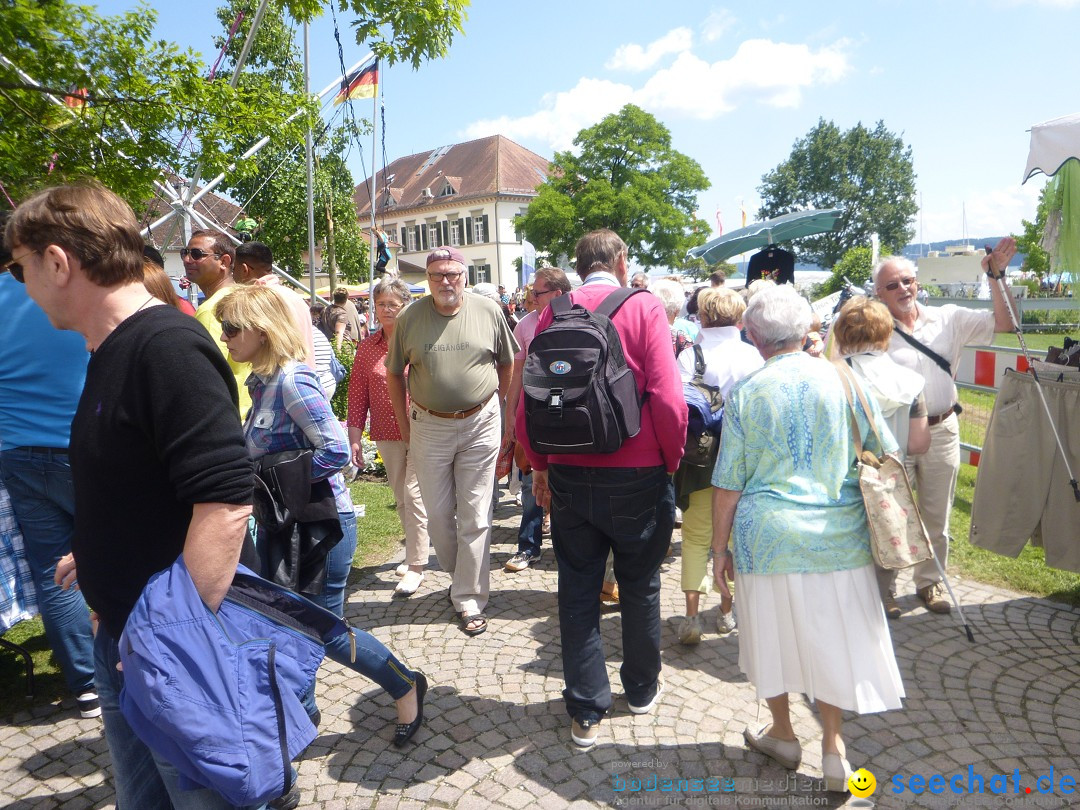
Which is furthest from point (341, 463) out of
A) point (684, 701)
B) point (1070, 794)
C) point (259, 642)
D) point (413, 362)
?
point (1070, 794)

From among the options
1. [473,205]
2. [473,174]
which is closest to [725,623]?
[473,205]

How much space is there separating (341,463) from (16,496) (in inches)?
69.4

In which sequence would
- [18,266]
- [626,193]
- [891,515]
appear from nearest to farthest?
1. [18,266]
2. [891,515]
3. [626,193]

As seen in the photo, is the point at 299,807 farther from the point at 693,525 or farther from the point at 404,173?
the point at 404,173

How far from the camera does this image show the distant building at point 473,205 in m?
59.3

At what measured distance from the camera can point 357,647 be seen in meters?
2.93

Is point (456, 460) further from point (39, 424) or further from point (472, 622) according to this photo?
point (39, 424)

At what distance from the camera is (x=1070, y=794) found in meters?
2.70

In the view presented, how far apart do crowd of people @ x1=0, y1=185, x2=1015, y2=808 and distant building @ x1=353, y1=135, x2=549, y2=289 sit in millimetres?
51691

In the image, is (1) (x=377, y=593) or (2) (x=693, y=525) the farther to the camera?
(1) (x=377, y=593)

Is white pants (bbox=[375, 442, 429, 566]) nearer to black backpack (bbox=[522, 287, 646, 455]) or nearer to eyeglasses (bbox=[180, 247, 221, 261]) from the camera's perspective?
eyeglasses (bbox=[180, 247, 221, 261])

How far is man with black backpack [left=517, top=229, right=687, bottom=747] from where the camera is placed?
2893mm

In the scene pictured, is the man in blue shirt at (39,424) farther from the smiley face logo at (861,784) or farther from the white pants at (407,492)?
the smiley face logo at (861,784)

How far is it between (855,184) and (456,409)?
73.5 meters
